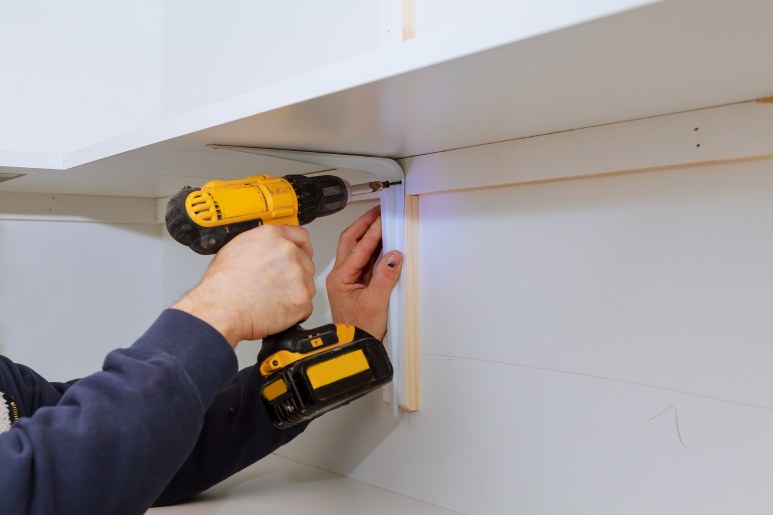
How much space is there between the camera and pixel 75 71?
48.9 inches

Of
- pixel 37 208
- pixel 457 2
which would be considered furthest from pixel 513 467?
pixel 37 208

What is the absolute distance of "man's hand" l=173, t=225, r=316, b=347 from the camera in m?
0.54

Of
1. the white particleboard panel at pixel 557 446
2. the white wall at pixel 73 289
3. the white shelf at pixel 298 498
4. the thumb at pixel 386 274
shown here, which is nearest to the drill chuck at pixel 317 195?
the thumb at pixel 386 274

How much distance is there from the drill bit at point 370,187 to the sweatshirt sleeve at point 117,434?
1.19ft

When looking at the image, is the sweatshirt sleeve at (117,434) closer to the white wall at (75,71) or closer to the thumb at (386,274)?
the thumb at (386,274)

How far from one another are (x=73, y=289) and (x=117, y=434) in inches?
36.0

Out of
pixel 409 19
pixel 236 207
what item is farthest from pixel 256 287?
pixel 409 19

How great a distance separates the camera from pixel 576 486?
650 millimetres

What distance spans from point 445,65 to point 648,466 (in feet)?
1.50

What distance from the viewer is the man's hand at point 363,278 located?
0.80 meters

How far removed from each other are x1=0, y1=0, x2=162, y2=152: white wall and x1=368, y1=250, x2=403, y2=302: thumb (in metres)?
0.82

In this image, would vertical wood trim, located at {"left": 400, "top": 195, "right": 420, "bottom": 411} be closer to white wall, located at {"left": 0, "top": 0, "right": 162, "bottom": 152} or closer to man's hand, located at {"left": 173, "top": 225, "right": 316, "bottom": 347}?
man's hand, located at {"left": 173, "top": 225, "right": 316, "bottom": 347}

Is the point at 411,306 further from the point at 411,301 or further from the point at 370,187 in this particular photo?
the point at 370,187

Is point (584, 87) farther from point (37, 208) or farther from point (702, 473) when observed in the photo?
point (37, 208)
